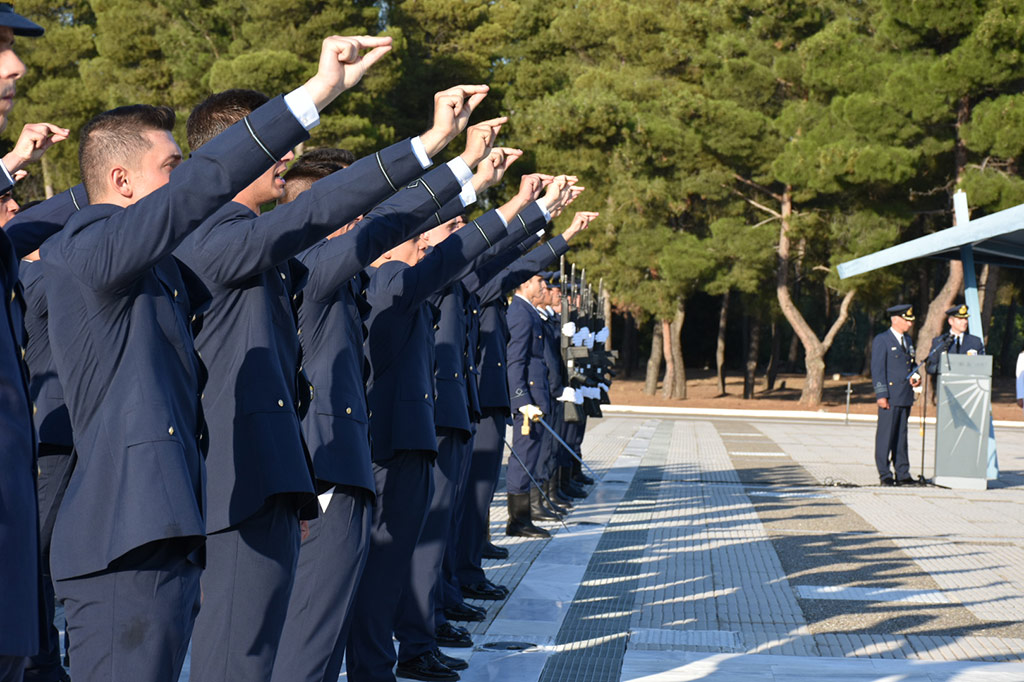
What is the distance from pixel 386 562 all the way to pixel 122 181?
6.75 feet

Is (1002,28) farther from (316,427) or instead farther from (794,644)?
(316,427)

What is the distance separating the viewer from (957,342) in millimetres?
14227

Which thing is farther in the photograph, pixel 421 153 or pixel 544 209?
pixel 544 209

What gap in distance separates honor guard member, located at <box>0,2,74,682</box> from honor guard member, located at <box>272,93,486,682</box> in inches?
51.7

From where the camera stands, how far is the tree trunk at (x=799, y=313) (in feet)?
108

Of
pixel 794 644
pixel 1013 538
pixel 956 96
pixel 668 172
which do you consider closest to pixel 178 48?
pixel 668 172

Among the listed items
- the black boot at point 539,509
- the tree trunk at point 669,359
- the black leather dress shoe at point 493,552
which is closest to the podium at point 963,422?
the black boot at point 539,509

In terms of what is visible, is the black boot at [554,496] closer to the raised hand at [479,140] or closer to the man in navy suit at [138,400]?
the raised hand at [479,140]

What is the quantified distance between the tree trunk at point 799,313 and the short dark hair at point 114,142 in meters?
30.5

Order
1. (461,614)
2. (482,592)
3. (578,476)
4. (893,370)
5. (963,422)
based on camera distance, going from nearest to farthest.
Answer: (461,614) → (482,592) → (578,476) → (963,422) → (893,370)

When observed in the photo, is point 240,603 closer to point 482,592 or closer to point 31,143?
point 31,143

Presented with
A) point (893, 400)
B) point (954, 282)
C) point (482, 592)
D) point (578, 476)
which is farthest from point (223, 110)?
point (954, 282)

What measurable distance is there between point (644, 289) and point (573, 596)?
1122 inches

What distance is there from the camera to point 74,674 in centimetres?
271
